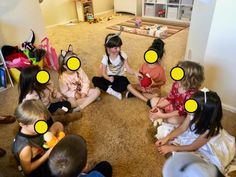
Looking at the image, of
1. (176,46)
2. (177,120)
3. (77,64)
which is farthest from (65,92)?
(176,46)

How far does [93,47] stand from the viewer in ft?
8.92

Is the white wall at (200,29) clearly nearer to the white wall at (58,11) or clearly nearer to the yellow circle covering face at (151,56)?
the yellow circle covering face at (151,56)

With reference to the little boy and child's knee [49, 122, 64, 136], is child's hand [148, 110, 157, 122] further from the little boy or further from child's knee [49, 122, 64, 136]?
the little boy

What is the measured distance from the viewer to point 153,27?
3148 mm

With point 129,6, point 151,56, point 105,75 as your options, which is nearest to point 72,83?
point 105,75

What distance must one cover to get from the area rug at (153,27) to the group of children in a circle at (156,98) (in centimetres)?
142

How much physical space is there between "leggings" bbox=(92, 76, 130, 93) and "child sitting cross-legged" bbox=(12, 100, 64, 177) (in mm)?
782

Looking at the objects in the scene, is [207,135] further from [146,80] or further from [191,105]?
[146,80]

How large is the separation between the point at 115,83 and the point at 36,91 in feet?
2.07

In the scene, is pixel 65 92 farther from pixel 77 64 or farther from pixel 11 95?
pixel 11 95

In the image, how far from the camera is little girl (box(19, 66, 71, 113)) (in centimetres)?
134

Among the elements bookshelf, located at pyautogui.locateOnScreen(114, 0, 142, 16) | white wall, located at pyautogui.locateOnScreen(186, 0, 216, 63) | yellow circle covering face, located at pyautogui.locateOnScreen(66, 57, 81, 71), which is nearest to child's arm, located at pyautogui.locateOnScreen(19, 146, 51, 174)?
yellow circle covering face, located at pyautogui.locateOnScreen(66, 57, 81, 71)

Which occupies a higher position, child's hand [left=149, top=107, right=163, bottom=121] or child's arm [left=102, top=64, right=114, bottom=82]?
child's arm [left=102, top=64, right=114, bottom=82]

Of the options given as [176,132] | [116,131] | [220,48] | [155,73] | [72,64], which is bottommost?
[116,131]
